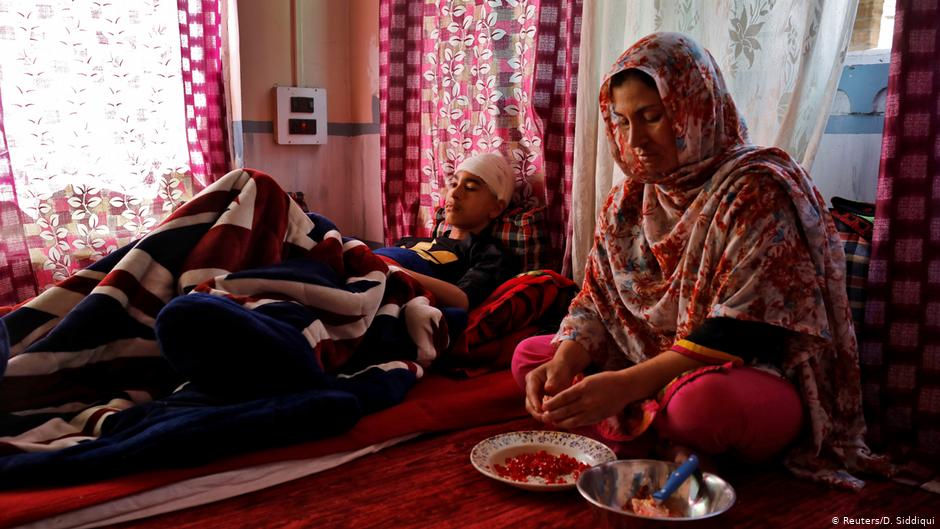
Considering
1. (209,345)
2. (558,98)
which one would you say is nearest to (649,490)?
(209,345)

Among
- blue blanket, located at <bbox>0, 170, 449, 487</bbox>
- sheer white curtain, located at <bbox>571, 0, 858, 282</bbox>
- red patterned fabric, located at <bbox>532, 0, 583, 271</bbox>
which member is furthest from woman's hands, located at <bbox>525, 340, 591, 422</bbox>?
red patterned fabric, located at <bbox>532, 0, 583, 271</bbox>

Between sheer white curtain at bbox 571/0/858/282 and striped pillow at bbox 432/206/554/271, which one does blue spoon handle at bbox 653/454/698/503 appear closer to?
sheer white curtain at bbox 571/0/858/282

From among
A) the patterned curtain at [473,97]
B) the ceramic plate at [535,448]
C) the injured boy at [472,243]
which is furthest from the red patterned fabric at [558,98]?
the ceramic plate at [535,448]

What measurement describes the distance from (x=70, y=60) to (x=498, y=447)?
2.22 m

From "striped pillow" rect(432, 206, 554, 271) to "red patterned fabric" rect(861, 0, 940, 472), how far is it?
3.56 ft

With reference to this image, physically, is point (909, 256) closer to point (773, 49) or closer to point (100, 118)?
point (773, 49)

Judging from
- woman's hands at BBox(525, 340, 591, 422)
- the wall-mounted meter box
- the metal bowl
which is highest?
the wall-mounted meter box

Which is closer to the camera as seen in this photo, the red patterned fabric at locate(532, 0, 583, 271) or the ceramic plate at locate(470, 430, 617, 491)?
the ceramic plate at locate(470, 430, 617, 491)

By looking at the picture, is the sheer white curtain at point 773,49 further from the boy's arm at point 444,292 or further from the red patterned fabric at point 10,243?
the red patterned fabric at point 10,243

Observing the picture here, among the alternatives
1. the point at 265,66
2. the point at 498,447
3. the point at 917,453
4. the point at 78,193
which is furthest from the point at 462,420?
the point at 265,66

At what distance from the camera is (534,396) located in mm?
1604

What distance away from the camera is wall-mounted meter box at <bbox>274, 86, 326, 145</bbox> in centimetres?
337

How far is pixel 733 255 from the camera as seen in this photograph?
1.44m

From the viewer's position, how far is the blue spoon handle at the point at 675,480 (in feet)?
4.12
